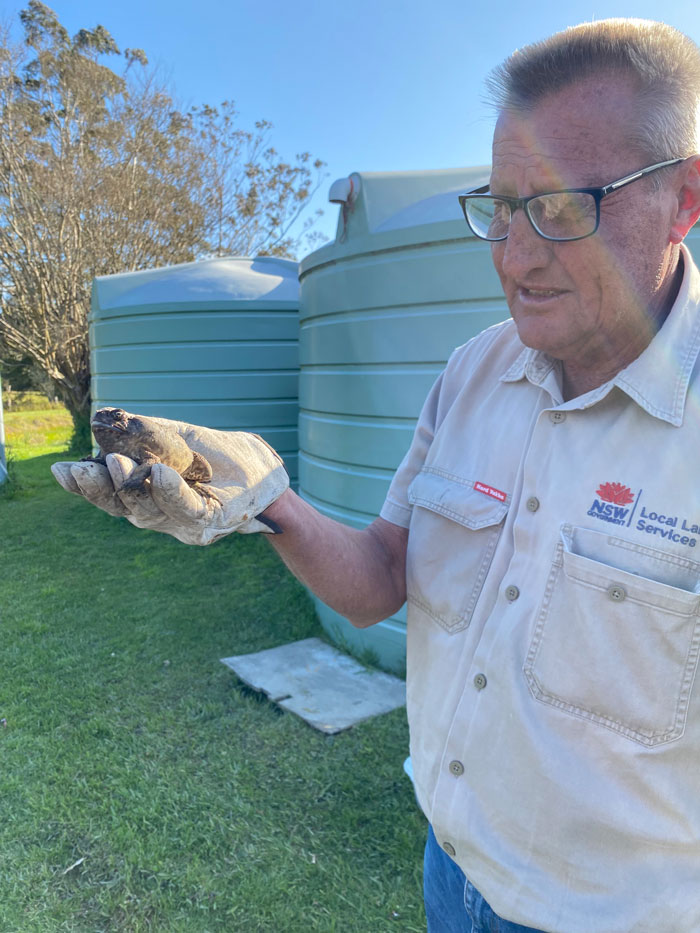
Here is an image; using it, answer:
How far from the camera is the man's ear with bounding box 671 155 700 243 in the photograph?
105cm

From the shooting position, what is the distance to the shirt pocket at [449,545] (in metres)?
1.26

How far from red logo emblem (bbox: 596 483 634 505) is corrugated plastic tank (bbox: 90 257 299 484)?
635cm

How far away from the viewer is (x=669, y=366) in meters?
1.10

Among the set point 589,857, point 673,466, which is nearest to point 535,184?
point 673,466

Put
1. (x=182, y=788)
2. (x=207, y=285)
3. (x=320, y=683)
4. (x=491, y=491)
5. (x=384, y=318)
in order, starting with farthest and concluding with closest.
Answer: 1. (x=207, y=285)
2. (x=320, y=683)
3. (x=384, y=318)
4. (x=182, y=788)
5. (x=491, y=491)

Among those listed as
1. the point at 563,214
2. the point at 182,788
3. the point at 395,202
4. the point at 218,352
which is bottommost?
the point at 182,788

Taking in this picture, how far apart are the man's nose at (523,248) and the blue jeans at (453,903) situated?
3.51 ft

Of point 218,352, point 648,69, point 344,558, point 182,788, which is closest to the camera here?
point 648,69

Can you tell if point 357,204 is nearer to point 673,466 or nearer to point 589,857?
point 673,466

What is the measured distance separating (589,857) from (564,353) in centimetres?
82

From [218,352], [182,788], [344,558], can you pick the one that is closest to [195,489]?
[344,558]

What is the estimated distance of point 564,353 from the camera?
119 cm

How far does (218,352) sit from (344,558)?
628cm

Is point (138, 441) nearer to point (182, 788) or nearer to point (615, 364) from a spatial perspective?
point (615, 364)
